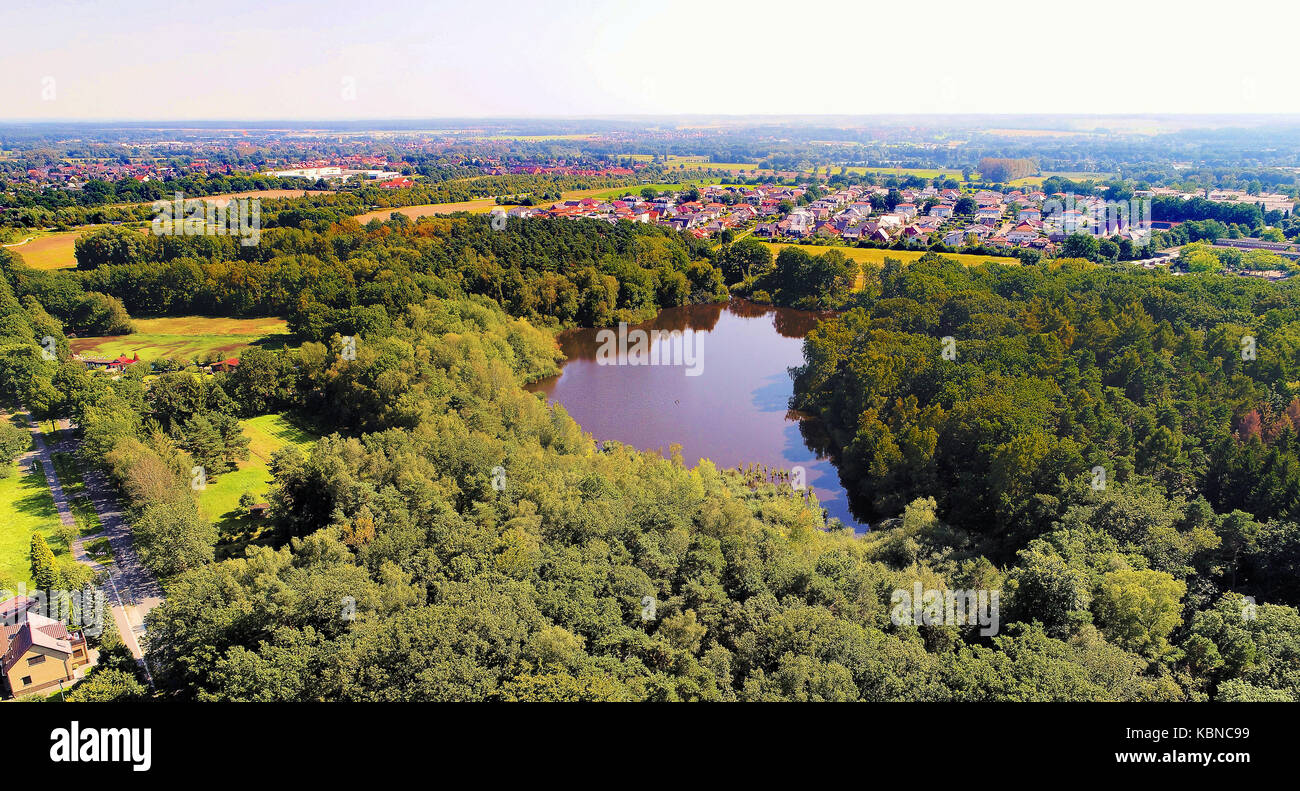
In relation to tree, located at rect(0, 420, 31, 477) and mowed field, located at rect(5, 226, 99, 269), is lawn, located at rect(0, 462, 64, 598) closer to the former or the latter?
tree, located at rect(0, 420, 31, 477)

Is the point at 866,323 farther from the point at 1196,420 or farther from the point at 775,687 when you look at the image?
the point at 775,687

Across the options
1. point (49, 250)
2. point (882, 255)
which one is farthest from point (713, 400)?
point (49, 250)

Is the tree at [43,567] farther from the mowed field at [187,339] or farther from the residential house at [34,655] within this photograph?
the mowed field at [187,339]

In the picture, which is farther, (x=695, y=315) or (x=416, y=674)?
(x=695, y=315)

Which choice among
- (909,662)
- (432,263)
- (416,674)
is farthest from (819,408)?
(432,263)

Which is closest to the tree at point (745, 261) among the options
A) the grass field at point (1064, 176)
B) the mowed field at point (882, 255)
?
the mowed field at point (882, 255)

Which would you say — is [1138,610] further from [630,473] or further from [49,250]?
[49,250]

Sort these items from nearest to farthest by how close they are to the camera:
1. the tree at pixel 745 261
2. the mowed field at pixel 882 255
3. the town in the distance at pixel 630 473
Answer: the town in the distance at pixel 630 473 < the mowed field at pixel 882 255 < the tree at pixel 745 261

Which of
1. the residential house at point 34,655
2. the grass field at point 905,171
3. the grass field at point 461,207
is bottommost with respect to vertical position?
the residential house at point 34,655
